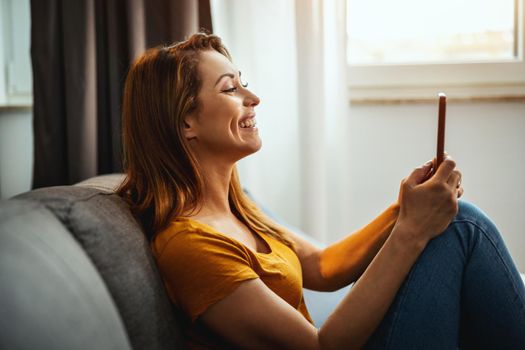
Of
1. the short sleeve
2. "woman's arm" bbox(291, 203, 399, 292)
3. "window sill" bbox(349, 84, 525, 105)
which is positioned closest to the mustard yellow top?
the short sleeve

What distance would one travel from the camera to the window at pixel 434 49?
80.5 inches

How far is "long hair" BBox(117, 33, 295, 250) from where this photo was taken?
108 cm

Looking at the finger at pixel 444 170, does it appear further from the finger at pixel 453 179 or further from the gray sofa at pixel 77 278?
the gray sofa at pixel 77 278

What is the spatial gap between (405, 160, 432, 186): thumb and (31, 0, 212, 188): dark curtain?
3.46ft

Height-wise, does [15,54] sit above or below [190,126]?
above

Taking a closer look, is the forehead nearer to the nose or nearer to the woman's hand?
the nose

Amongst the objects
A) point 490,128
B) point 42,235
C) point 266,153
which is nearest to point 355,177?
point 266,153

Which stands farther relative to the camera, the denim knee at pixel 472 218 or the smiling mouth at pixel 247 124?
the smiling mouth at pixel 247 124

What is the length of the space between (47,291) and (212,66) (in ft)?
1.97

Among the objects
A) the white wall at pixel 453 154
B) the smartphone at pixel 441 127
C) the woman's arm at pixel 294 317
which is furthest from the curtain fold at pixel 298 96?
the woman's arm at pixel 294 317

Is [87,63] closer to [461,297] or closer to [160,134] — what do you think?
[160,134]

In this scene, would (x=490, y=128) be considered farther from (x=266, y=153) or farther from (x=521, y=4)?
(x=266, y=153)

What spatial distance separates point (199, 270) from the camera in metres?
0.94

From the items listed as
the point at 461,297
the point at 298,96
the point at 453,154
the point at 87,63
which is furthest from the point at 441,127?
the point at 87,63
